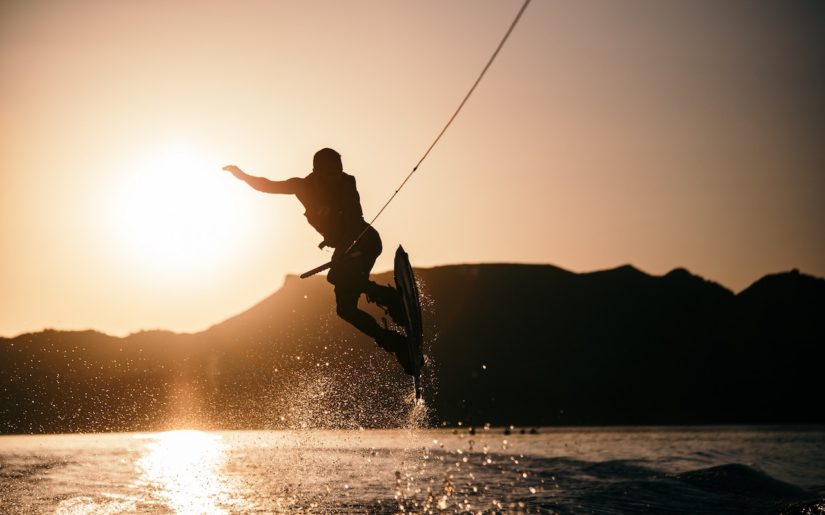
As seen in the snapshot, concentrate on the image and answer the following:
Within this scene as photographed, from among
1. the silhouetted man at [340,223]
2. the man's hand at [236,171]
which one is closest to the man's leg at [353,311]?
the silhouetted man at [340,223]

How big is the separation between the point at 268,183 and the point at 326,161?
1.04 meters

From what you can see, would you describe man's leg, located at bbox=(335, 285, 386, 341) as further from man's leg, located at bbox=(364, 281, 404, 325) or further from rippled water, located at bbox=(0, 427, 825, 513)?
rippled water, located at bbox=(0, 427, 825, 513)

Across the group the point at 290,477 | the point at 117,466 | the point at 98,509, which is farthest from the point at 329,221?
the point at 117,466

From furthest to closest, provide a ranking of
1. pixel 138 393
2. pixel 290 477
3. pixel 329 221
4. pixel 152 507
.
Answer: pixel 138 393
pixel 290 477
pixel 152 507
pixel 329 221

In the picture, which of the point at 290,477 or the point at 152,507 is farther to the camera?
the point at 290,477

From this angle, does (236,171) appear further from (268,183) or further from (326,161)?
(326,161)

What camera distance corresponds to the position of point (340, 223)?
43.5 feet

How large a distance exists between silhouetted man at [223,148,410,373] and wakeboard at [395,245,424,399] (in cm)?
21

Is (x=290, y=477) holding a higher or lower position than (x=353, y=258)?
lower

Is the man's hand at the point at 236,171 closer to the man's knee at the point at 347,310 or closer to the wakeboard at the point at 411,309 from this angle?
the man's knee at the point at 347,310

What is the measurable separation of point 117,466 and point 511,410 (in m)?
161

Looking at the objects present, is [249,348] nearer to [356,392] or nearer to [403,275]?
[356,392]

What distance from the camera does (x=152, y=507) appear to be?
22234 mm

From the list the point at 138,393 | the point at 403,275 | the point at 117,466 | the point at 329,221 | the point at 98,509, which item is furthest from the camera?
the point at 138,393
